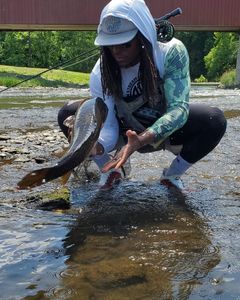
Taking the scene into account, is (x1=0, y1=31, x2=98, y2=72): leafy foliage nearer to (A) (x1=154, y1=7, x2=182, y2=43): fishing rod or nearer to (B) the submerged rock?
(A) (x1=154, y1=7, x2=182, y2=43): fishing rod

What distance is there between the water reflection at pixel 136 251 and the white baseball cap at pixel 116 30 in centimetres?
92

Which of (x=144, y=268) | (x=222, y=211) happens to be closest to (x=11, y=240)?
(x=144, y=268)

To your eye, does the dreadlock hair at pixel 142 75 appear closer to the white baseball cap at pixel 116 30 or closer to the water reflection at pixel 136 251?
the white baseball cap at pixel 116 30

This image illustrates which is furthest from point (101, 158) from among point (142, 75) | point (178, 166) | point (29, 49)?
point (29, 49)

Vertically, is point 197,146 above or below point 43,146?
above

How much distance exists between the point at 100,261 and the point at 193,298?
0.49 m

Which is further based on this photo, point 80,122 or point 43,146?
point 43,146

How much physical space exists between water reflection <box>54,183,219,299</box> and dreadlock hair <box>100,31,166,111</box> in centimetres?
63

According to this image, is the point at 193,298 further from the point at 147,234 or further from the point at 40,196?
the point at 40,196

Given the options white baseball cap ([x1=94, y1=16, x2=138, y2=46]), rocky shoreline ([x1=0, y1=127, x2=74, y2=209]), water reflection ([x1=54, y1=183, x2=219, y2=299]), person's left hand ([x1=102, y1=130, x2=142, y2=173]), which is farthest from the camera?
rocky shoreline ([x1=0, y1=127, x2=74, y2=209])

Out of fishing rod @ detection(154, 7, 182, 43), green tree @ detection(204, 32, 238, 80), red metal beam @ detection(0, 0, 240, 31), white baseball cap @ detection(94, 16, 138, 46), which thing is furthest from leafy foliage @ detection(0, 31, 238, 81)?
white baseball cap @ detection(94, 16, 138, 46)

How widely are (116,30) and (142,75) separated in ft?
1.13

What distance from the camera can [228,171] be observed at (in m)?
4.20

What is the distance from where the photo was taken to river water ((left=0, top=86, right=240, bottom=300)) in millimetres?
1887
